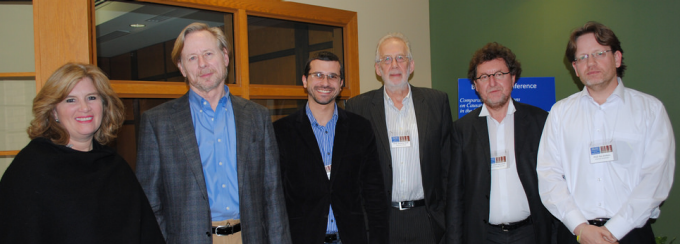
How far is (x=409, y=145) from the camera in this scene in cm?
284

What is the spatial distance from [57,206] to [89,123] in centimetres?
37

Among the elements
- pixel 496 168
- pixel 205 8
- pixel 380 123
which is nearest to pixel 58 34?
pixel 205 8

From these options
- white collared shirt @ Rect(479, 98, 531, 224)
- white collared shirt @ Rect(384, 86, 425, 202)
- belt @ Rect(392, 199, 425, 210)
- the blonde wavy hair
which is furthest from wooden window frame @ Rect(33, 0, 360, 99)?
white collared shirt @ Rect(479, 98, 531, 224)

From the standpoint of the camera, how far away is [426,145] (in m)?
2.82

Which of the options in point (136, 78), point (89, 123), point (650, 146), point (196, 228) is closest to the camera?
point (89, 123)

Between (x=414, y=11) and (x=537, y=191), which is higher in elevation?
(x=414, y=11)

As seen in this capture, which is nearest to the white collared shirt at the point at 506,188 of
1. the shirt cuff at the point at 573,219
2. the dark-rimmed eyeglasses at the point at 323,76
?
the shirt cuff at the point at 573,219

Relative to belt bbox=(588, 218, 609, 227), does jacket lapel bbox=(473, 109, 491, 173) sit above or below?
above

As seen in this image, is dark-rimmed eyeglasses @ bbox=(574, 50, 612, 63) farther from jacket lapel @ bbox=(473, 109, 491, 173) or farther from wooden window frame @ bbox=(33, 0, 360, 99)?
wooden window frame @ bbox=(33, 0, 360, 99)

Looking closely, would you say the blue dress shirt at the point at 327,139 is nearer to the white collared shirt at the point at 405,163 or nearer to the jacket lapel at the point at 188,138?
the white collared shirt at the point at 405,163

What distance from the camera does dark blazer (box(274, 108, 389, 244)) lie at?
8.13ft

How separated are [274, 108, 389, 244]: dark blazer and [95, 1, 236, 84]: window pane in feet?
4.17

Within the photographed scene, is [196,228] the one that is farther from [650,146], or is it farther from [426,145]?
[650,146]

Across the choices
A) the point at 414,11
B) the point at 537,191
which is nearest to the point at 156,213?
the point at 537,191
